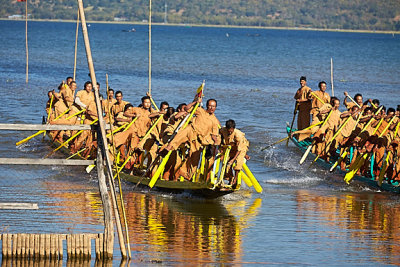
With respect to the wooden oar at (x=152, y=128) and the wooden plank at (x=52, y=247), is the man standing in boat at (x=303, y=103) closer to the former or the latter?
the wooden oar at (x=152, y=128)

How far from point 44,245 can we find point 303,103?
1493cm

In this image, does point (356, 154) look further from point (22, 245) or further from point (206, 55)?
point (206, 55)

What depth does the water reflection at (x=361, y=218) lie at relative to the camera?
46.2ft

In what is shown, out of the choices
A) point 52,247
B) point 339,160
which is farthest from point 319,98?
point 52,247

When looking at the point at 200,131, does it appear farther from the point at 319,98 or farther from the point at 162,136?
the point at 319,98

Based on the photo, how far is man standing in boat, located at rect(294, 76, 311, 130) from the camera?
989 inches

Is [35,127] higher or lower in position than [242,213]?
higher

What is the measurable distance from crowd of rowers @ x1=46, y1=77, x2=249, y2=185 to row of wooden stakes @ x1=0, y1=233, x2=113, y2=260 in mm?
2909

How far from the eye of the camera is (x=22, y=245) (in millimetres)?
11602

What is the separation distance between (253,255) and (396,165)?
23.7ft

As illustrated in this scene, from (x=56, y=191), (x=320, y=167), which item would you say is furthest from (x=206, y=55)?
(x=56, y=191)

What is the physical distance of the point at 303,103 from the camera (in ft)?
Answer: 83.4

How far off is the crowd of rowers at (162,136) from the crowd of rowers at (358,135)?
423cm

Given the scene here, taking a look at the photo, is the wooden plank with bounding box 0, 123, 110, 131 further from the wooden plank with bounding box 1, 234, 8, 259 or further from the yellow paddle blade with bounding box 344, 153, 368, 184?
the yellow paddle blade with bounding box 344, 153, 368, 184
